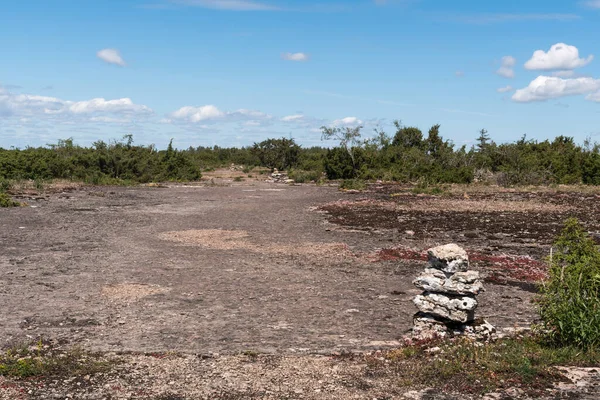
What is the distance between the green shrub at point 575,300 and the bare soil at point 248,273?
0.86m

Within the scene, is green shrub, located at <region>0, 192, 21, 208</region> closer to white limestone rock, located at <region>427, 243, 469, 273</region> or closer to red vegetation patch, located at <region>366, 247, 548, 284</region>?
red vegetation patch, located at <region>366, 247, 548, 284</region>

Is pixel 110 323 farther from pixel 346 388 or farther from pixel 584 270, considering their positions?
pixel 584 270

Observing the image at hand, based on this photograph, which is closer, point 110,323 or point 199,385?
point 199,385

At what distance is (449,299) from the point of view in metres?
8.77

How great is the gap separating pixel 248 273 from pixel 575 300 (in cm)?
798

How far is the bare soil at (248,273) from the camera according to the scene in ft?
29.2

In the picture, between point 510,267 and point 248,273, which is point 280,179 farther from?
point 248,273

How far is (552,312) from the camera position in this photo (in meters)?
7.84

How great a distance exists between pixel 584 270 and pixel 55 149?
184ft

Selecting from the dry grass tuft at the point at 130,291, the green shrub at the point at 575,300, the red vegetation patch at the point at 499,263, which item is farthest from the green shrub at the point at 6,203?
the green shrub at the point at 575,300

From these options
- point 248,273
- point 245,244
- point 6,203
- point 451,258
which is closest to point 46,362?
point 451,258

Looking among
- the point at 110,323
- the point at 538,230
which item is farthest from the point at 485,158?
the point at 110,323

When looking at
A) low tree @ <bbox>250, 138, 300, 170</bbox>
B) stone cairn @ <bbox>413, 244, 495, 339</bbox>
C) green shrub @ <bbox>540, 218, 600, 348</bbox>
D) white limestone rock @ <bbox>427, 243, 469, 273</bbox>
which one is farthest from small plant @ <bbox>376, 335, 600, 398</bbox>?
low tree @ <bbox>250, 138, 300, 170</bbox>

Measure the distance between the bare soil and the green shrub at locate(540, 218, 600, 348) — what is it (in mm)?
855
